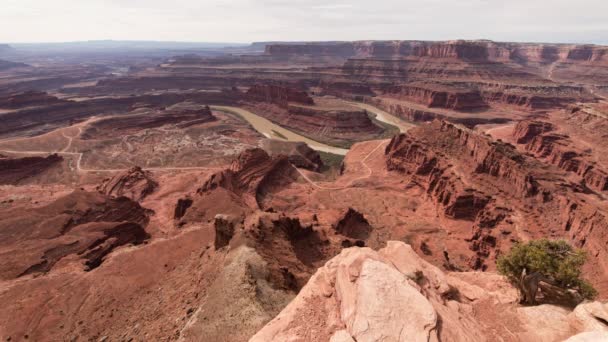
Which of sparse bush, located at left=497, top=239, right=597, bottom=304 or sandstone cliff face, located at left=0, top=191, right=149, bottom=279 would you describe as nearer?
sparse bush, located at left=497, top=239, right=597, bottom=304

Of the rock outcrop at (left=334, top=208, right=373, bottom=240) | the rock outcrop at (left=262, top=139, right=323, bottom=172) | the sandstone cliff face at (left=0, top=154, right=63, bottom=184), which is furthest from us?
the rock outcrop at (left=262, top=139, right=323, bottom=172)

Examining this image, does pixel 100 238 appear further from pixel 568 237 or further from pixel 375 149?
pixel 375 149

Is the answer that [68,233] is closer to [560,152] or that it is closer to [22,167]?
[22,167]

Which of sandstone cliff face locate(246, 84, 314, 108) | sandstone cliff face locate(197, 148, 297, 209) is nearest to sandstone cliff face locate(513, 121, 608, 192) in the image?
sandstone cliff face locate(197, 148, 297, 209)

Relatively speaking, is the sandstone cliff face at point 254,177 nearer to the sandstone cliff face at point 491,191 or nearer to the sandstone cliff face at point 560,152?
the sandstone cliff face at point 491,191

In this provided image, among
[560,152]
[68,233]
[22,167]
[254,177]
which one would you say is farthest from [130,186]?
[560,152]

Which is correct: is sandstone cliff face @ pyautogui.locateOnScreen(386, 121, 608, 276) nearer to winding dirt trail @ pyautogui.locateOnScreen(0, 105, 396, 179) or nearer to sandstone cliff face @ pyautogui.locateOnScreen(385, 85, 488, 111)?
winding dirt trail @ pyautogui.locateOnScreen(0, 105, 396, 179)
